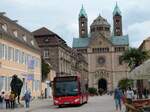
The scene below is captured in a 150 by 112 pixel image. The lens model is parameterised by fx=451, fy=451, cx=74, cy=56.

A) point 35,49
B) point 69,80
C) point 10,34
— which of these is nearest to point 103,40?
Result: point 35,49

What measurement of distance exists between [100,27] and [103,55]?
49.4 feet

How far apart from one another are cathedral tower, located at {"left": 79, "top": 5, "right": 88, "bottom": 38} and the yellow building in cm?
10711

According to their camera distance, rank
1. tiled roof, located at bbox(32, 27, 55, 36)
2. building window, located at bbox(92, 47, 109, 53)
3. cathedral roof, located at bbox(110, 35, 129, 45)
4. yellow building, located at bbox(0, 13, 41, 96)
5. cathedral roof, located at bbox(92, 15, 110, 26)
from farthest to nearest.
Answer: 1. cathedral roof, located at bbox(92, 15, 110, 26)
2. cathedral roof, located at bbox(110, 35, 129, 45)
3. building window, located at bbox(92, 47, 109, 53)
4. tiled roof, located at bbox(32, 27, 55, 36)
5. yellow building, located at bbox(0, 13, 41, 96)

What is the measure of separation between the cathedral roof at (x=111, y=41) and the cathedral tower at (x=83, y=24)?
6.11m

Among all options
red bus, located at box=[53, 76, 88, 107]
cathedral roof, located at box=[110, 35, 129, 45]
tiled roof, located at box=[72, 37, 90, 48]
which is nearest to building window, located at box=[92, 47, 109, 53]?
cathedral roof, located at box=[110, 35, 129, 45]

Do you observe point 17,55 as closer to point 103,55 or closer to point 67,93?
point 67,93

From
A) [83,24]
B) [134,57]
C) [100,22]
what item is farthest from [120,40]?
[134,57]

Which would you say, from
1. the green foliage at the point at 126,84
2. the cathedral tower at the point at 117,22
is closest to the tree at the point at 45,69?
the green foliage at the point at 126,84

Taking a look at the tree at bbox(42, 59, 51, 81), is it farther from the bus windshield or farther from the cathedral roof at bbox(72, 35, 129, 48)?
the cathedral roof at bbox(72, 35, 129, 48)

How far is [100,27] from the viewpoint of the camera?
169 m

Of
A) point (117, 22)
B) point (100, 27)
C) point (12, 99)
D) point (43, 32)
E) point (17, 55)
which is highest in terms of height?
point (117, 22)

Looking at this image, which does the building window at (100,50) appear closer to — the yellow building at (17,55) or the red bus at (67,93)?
the yellow building at (17,55)

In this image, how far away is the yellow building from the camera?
1945 inches

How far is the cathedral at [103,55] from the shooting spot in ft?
513
